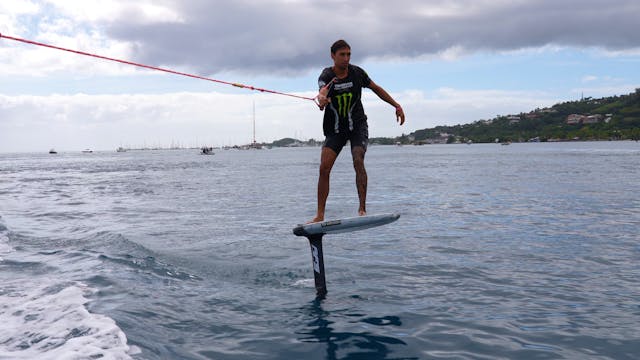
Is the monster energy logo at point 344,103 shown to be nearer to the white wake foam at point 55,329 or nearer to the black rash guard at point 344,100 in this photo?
the black rash guard at point 344,100

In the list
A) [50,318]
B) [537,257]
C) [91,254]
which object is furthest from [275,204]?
[50,318]

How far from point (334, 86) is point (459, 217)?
51.3 feet

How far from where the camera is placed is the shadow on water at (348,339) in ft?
25.4

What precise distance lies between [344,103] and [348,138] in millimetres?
680

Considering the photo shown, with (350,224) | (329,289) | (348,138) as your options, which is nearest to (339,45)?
(348,138)

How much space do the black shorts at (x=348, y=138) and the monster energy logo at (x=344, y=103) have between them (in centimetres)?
35

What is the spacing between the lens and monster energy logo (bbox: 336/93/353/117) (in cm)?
921

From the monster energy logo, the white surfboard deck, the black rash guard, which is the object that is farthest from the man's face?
the white surfboard deck

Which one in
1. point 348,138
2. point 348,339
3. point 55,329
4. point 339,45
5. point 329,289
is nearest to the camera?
point 348,339

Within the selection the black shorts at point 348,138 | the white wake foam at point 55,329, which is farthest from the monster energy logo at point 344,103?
the white wake foam at point 55,329

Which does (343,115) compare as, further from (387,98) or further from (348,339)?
(348,339)

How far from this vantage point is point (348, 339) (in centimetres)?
837

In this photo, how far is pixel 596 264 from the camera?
1336cm

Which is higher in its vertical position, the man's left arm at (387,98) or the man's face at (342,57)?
the man's face at (342,57)
